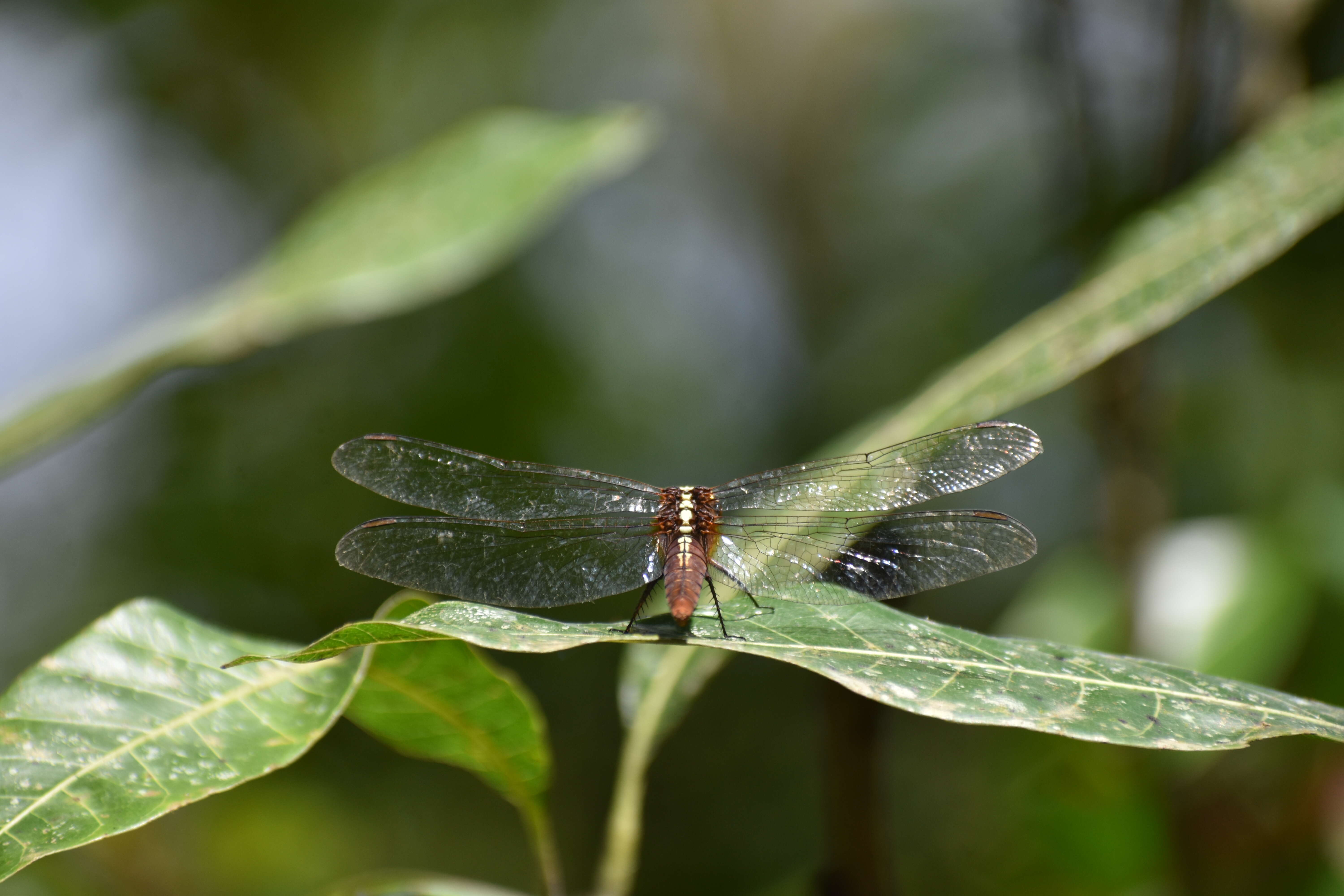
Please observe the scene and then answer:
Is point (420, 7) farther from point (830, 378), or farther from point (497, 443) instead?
point (830, 378)

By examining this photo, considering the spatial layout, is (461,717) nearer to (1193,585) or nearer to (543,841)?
(543,841)

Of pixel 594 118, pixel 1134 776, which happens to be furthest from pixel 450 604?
pixel 1134 776

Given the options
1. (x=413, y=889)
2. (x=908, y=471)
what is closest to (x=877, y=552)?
(x=908, y=471)

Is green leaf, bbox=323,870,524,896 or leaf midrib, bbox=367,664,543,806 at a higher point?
leaf midrib, bbox=367,664,543,806

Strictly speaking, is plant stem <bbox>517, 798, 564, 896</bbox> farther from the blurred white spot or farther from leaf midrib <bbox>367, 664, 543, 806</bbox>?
the blurred white spot

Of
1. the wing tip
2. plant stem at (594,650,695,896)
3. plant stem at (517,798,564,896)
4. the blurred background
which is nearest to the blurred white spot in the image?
the blurred background

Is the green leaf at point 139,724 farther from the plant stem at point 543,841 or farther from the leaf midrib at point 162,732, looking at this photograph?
the plant stem at point 543,841

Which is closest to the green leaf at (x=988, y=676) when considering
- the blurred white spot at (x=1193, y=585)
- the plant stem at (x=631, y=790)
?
the plant stem at (x=631, y=790)

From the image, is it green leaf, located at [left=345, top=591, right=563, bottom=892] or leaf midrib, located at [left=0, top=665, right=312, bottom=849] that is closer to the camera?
leaf midrib, located at [left=0, top=665, right=312, bottom=849]
